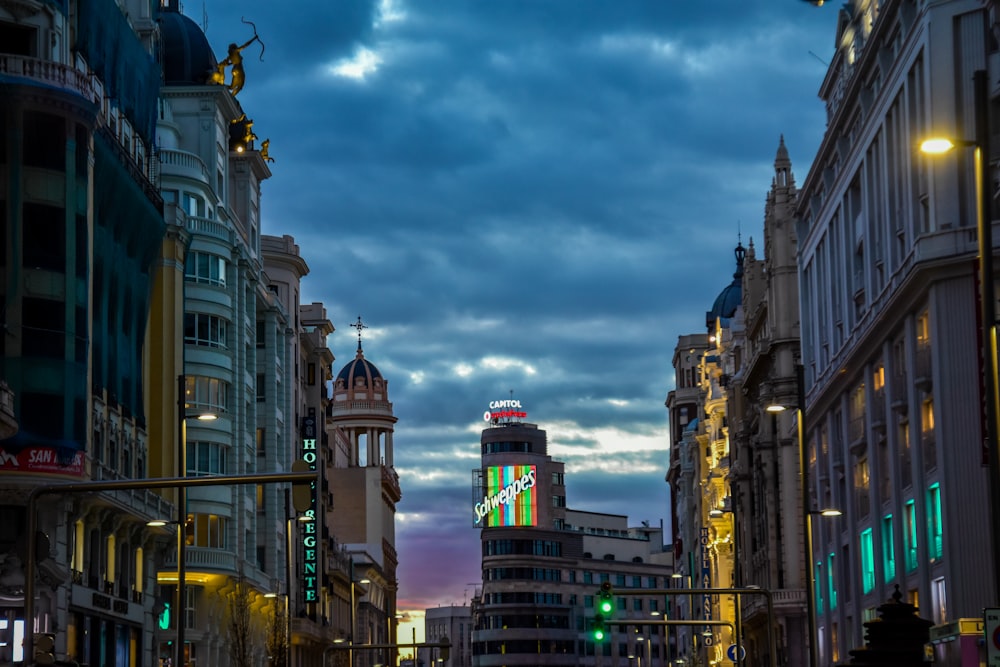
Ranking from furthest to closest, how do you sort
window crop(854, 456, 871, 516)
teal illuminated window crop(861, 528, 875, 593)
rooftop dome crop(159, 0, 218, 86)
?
rooftop dome crop(159, 0, 218, 86)
window crop(854, 456, 871, 516)
teal illuminated window crop(861, 528, 875, 593)

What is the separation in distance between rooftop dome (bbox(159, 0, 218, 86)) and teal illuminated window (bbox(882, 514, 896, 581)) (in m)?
44.0

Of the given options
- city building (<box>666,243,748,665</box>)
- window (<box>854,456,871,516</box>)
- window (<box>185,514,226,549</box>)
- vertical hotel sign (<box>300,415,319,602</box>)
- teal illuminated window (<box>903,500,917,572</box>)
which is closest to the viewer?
teal illuminated window (<box>903,500,917,572</box>)

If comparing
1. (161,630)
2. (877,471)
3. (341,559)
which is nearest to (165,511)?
(161,630)

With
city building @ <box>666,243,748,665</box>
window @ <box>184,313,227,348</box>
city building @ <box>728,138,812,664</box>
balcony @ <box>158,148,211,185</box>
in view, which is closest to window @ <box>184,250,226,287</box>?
window @ <box>184,313,227,348</box>

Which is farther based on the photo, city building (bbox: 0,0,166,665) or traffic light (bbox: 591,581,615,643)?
city building (bbox: 0,0,166,665)

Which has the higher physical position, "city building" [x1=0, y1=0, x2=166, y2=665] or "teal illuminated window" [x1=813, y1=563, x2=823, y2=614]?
"city building" [x1=0, y1=0, x2=166, y2=665]

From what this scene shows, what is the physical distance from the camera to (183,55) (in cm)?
9444

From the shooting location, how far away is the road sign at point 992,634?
23703 mm

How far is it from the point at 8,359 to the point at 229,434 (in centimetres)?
2780

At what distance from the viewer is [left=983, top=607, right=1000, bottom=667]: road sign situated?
23703 millimetres

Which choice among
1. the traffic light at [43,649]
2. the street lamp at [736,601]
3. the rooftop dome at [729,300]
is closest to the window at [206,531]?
the street lamp at [736,601]

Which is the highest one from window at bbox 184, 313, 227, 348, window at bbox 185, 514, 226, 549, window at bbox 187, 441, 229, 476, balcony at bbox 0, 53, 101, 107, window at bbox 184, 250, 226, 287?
balcony at bbox 0, 53, 101, 107

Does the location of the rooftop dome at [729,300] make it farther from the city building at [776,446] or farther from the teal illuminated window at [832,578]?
the teal illuminated window at [832,578]

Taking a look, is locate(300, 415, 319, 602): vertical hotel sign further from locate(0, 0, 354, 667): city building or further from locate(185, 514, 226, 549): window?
locate(185, 514, 226, 549): window
